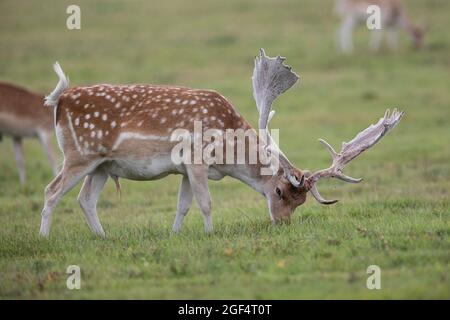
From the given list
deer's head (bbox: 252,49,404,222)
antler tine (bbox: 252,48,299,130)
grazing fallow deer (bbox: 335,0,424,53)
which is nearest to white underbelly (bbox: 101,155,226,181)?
deer's head (bbox: 252,49,404,222)

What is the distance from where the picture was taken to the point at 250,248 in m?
8.43

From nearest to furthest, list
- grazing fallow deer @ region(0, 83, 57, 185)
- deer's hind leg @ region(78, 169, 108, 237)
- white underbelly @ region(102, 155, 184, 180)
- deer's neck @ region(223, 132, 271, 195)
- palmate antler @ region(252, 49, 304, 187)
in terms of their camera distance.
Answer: white underbelly @ region(102, 155, 184, 180) < deer's neck @ region(223, 132, 271, 195) < palmate antler @ region(252, 49, 304, 187) < deer's hind leg @ region(78, 169, 108, 237) < grazing fallow deer @ region(0, 83, 57, 185)

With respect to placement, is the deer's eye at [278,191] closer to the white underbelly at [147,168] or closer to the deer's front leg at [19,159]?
the white underbelly at [147,168]

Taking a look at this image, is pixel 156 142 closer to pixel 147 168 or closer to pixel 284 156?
pixel 147 168

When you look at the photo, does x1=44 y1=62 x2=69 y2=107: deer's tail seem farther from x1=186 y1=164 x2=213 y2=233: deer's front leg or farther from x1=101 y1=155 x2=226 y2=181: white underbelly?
x1=186 y1=164 x2=213 y2=233: deer's front leg

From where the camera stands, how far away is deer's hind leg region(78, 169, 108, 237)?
9883mm

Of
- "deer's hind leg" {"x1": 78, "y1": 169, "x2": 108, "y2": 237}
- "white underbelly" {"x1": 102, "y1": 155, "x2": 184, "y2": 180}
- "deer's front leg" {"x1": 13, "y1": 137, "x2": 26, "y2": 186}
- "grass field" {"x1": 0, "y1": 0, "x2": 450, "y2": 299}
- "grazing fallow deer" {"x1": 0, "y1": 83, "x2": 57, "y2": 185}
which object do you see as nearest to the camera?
"grass field" {"x1": 0, "y1": 0, "x2": 450, "y2": 299}

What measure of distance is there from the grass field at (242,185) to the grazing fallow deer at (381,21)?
0.47 meters

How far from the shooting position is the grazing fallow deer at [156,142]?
9.36 meters

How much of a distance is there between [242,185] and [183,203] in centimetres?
487

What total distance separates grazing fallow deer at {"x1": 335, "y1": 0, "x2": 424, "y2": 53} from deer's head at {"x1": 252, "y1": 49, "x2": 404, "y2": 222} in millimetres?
15837

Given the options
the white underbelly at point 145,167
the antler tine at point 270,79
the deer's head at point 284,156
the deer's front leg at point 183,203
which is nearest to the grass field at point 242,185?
the deer's front leg at point 183,203

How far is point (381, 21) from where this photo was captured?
25.8 metres
